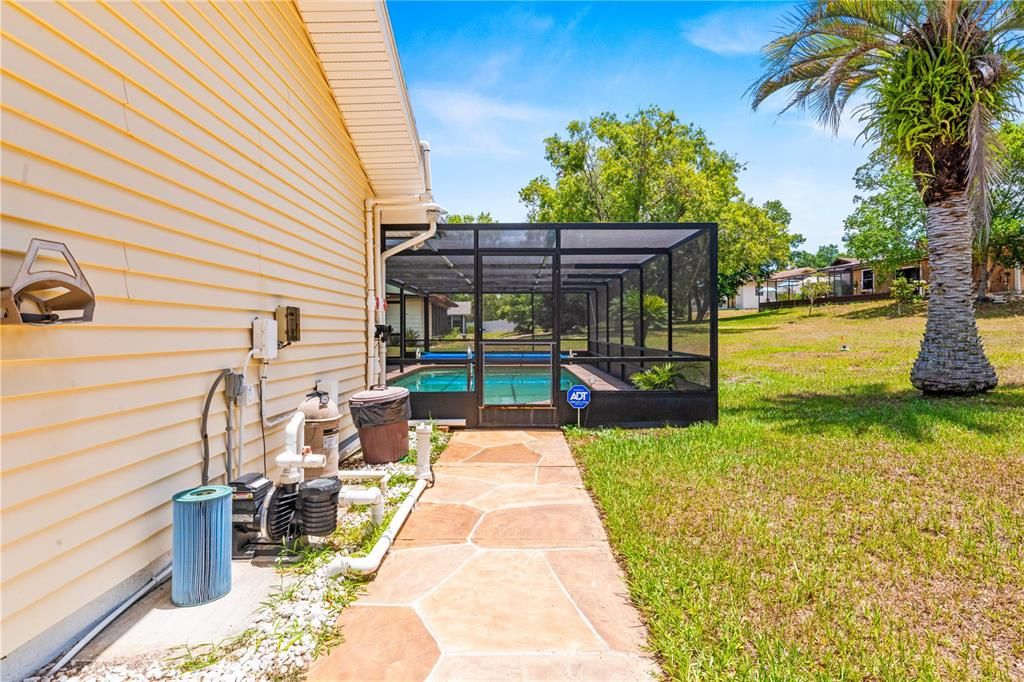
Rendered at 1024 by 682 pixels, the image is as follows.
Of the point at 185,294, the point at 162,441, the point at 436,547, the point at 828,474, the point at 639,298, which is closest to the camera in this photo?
the point at 162,441

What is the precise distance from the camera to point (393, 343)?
43.7 feet

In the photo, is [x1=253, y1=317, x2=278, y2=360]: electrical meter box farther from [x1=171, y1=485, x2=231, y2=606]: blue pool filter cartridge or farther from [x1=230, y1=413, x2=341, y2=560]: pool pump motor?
[x1=171, y1=485, x2=231, y2=606]: blue pool filter cartridge

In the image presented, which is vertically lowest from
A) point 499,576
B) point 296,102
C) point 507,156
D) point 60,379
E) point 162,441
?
point 499,576

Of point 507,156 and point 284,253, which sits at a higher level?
point 507,156

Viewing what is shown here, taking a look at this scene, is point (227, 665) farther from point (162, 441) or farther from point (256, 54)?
point (256, 54)

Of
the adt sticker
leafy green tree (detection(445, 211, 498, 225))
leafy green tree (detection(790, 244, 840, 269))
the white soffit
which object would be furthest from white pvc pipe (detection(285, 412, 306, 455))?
leafy green tree (detection(790, 244, 840, 269))

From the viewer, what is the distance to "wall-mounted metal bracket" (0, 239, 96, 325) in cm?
172

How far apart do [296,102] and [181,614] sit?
11.9 ft

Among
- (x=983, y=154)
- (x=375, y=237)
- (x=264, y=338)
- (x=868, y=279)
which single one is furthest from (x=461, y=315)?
(x=868, y=279)

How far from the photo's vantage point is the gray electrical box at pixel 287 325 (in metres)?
3.76

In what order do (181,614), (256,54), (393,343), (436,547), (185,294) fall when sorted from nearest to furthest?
1. (181,614)
2. (185,294)
3. (436,547)
4. (256,54)
5. (393,343)

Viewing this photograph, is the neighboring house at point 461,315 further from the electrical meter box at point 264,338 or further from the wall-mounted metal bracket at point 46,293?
the wall-mounted metal bracket at point 46,293

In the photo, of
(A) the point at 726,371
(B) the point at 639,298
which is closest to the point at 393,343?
(B) the point at 639,298

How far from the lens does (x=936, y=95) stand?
21.4ft
